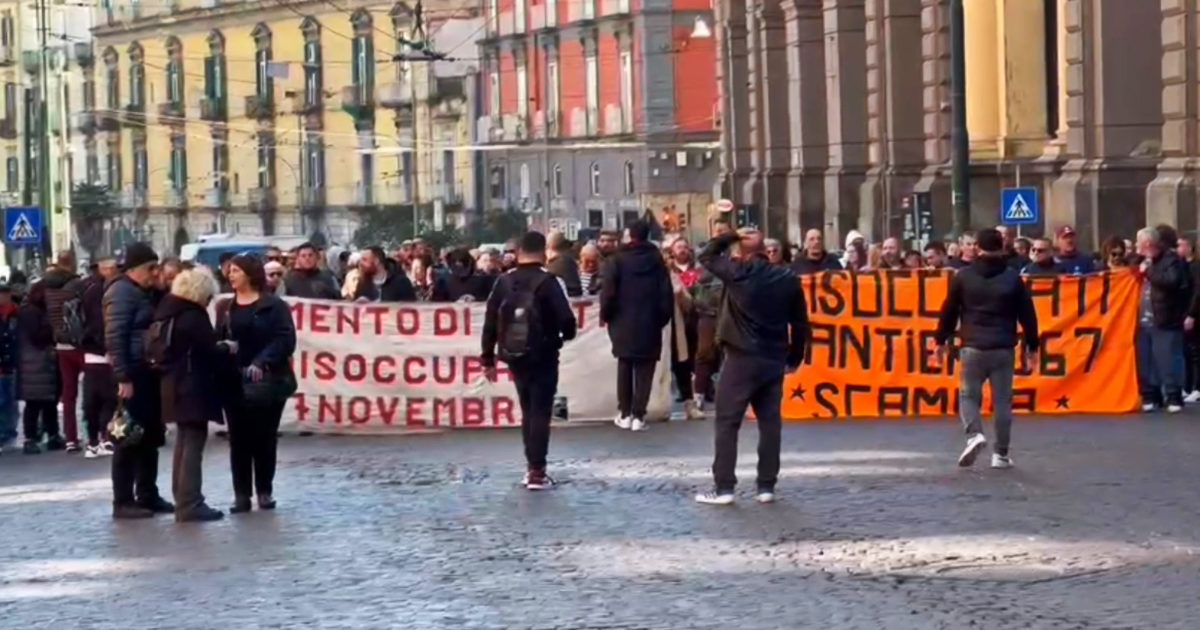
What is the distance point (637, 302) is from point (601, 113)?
174 feet

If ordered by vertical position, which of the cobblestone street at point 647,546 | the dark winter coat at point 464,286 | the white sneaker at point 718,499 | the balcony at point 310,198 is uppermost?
the balcony at point 310,198

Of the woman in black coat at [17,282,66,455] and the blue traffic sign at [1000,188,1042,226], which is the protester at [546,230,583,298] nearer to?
the woman in black coat at [17,282,66,455]

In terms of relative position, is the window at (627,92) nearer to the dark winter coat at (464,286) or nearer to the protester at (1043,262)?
the dark winter coat at (464,286)

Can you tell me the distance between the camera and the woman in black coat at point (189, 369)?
638 inches

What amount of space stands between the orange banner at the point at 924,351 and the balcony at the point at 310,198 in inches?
2463

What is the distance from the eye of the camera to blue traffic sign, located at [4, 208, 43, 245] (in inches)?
1880

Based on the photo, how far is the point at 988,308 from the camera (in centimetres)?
1780

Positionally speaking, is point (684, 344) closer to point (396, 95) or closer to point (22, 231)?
point (22, 231)

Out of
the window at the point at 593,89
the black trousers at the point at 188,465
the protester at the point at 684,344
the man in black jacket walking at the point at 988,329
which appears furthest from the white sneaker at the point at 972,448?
the window at the point at 593,89

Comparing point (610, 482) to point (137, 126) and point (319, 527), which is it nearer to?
point (319, 527)

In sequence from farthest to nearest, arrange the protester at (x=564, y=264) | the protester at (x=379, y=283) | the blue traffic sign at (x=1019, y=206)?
the blue traffic sign at (x=1019, y=206) < the protester at (x=379, y=283) < the protester at (x=564, y=264)

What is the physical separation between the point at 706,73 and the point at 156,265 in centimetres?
5566

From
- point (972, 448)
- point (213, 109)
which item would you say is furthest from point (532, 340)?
point (213, 109)

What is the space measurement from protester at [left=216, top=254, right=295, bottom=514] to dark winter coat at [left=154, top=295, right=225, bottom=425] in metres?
0.22
